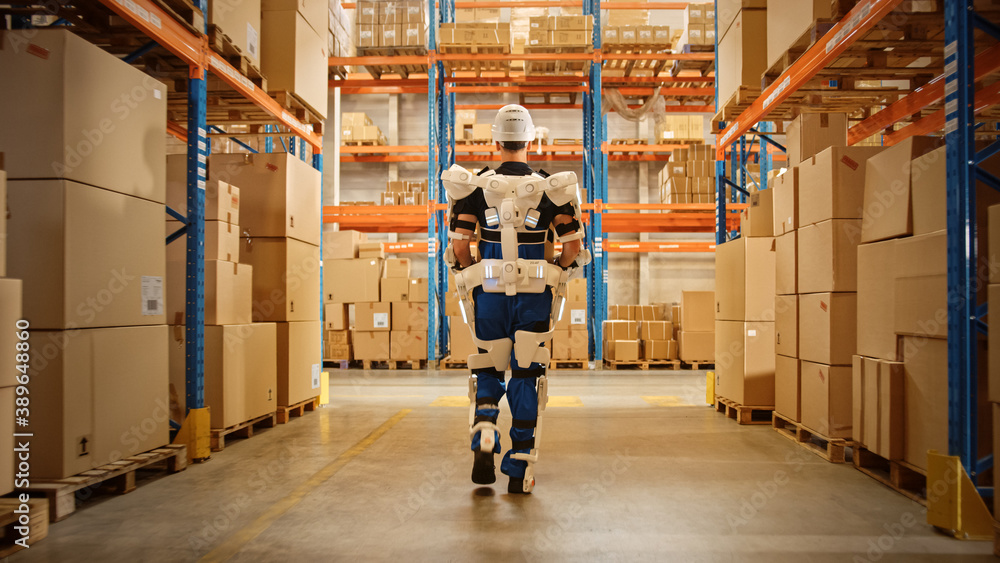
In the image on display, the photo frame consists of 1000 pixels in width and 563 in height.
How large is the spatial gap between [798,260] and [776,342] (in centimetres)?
82

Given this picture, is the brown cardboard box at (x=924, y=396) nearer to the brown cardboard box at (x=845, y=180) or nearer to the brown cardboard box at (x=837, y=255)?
the brown cardboard box at (x=837, y=255)

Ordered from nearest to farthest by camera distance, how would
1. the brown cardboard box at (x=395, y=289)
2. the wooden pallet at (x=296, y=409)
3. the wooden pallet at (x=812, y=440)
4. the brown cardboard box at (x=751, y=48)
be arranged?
the wooden pallet at (x=812, y=440), the wooden pallet at (x=296, y=409), the brown cardboard box at (x=751, y=48), the brown cardboard box at (x=395, y=289)

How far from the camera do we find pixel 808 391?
460cm

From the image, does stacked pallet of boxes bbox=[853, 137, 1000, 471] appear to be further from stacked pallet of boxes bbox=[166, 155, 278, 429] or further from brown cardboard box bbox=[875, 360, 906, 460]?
stacked pallet of boxes bbox=[166, 155, 278, 429]

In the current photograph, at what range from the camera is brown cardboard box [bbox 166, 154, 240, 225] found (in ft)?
15.4

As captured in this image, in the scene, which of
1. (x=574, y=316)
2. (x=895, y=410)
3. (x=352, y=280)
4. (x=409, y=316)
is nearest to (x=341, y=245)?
(x=352, y=280)

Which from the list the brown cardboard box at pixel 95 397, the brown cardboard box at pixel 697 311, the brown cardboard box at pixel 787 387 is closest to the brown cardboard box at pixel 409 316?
the brown cardboard box at pixel 697 311

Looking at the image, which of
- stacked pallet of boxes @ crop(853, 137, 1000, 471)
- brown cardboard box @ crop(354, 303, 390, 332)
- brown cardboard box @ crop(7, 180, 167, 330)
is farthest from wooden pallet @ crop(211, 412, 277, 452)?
brown cardboard box @ crop(354, 303, 390, 332)

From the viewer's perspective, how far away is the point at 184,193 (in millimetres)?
4699

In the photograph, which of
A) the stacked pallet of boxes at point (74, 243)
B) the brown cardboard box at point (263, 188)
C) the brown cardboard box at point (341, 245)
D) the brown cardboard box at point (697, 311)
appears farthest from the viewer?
the brown cardboard box at point (341, 245)

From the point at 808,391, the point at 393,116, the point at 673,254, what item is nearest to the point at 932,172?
the point at 808,391

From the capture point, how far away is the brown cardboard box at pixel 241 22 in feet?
15.1

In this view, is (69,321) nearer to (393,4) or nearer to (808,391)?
(808,391)

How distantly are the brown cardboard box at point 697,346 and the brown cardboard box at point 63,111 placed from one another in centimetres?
911
